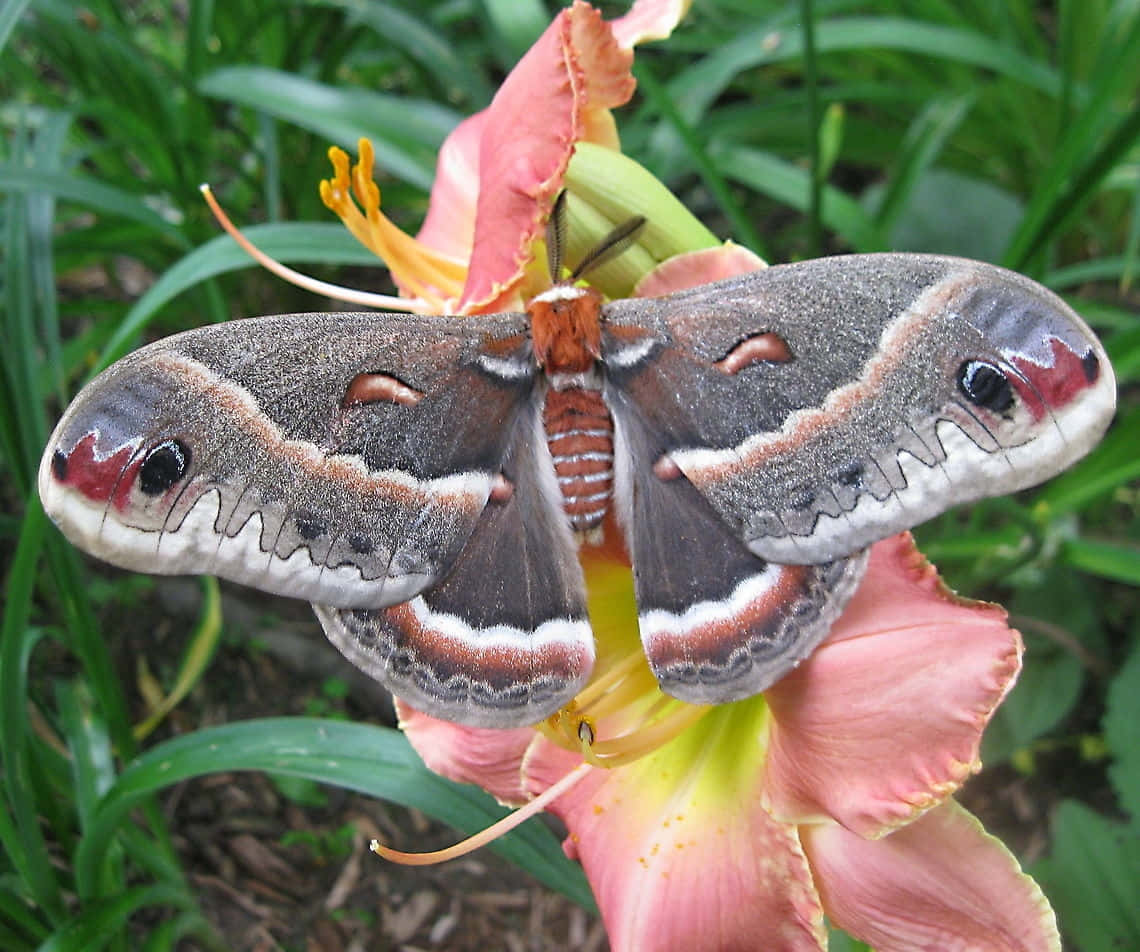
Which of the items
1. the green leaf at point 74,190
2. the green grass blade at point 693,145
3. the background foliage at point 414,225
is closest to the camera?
the background foliage at point 414,225

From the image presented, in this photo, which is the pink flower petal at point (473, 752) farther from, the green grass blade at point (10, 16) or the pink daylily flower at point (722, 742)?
the green grass blade at point (10, 16)

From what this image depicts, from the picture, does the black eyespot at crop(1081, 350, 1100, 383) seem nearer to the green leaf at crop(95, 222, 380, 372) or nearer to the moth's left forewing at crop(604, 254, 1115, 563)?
the moth's left forewing at crop(604, 254, 1115, 563)

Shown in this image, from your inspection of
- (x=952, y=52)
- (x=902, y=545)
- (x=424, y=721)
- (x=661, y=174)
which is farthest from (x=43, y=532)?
(x=952, y=52)

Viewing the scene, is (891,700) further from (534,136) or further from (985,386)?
(534,136)

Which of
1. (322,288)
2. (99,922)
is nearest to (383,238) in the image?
(322,288)

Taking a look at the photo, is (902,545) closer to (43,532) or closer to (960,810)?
(960,810)

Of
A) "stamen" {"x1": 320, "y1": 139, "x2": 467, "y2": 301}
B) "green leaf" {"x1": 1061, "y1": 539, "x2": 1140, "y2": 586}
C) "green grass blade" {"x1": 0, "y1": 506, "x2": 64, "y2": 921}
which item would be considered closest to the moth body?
"stamen" {"x1": 320, "y1": 139, "x2": 467, "y2": 301}

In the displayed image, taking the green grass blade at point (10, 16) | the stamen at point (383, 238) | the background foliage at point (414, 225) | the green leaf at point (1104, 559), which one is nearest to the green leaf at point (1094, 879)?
the background foliage at point (414, 225)
